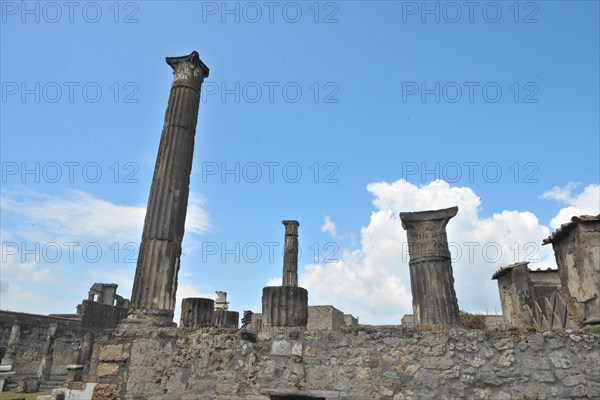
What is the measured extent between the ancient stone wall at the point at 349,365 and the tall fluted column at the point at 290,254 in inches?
389

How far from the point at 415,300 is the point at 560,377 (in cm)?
290

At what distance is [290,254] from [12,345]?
1609 centimetres

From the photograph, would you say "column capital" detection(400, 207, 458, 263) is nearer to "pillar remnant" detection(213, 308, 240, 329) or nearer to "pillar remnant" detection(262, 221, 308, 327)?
"pillar remnant" detection(262, 221, 308, 327)

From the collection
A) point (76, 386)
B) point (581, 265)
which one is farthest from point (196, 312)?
point (581, 265)

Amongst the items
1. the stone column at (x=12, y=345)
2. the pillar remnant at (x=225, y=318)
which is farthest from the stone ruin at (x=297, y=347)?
the stone column at (x=12, y=345)

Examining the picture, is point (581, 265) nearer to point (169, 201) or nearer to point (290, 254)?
point (169, 201)

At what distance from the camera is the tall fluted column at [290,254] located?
15016mm

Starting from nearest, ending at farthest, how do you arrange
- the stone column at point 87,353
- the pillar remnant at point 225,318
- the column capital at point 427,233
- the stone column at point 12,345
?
the column capital at point 427,233 → the pillar remnant at point 225,318 → the stone column at point 87,353 → the stone column at point 12,345

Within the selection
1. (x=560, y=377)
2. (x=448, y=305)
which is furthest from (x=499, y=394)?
(x=448, y=305)

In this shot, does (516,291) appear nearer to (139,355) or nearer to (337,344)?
(337,344)

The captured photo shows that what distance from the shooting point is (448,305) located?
21.5 feet

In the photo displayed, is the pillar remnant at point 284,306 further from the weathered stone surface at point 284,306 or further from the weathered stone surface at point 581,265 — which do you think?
the weathered stone surface at point 581,265

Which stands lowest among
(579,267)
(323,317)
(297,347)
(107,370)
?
(107,370)

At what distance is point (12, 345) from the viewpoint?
20047 millimetres
